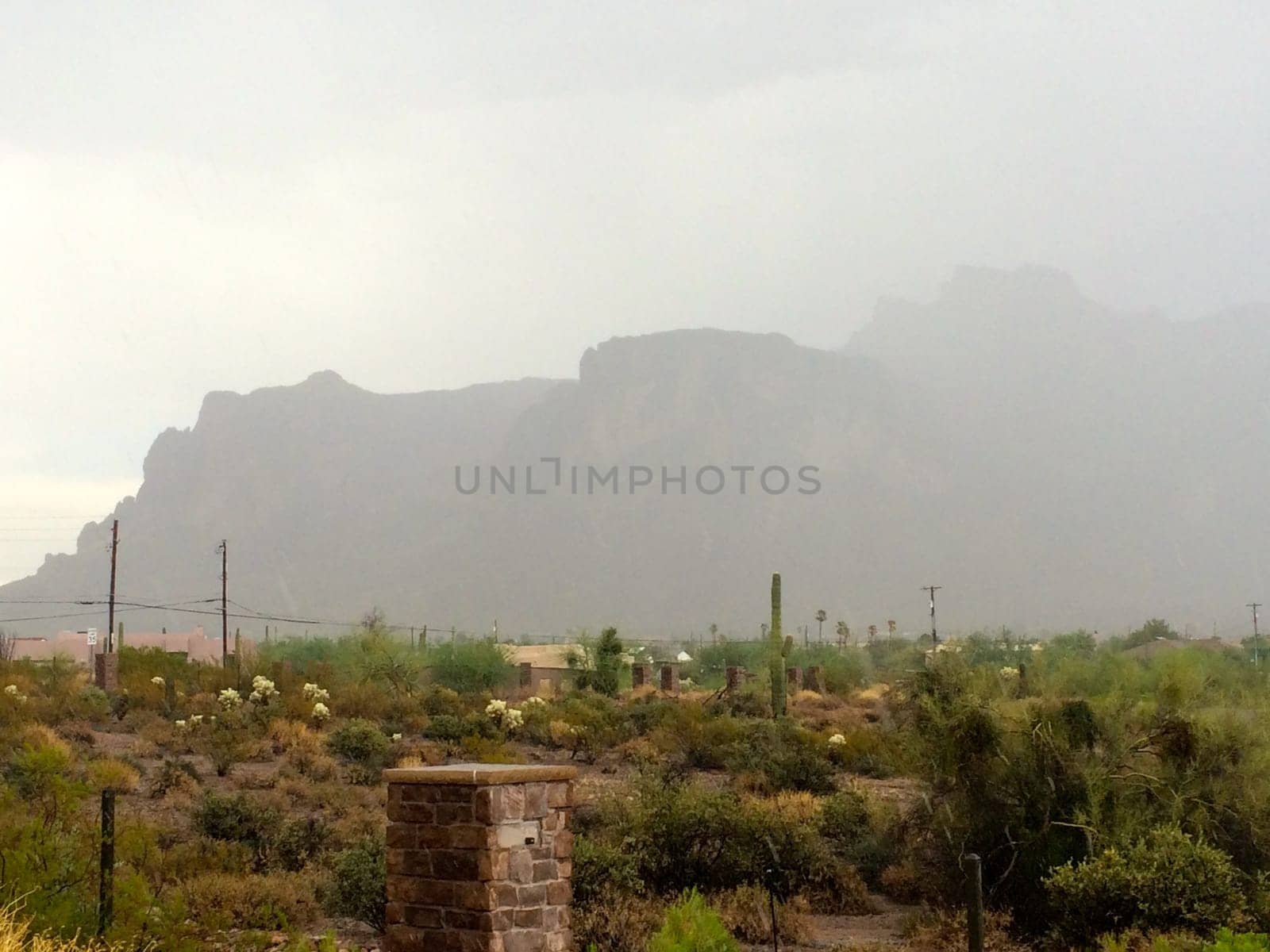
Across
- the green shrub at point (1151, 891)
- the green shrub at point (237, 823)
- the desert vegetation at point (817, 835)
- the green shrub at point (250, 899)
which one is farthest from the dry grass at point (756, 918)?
the green shrub at point (237, 823)

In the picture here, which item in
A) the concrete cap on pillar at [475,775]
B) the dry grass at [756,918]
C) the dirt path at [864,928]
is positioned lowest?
the dirt path at [864,928]

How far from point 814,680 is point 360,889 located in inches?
1580

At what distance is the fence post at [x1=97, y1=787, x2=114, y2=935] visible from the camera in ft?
32.2

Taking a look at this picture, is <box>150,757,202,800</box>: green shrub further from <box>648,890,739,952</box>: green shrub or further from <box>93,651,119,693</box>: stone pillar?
<box>93,651,119,693</box>: stone pillar

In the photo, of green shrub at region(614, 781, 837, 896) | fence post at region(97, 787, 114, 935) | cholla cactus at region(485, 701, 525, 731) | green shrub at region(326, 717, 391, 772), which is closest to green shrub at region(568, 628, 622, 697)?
cholla cactus at region(485, 701, 525, 731)

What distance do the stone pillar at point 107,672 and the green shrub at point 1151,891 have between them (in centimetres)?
3327

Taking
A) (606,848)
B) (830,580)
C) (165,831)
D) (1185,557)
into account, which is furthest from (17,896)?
(1185,557)

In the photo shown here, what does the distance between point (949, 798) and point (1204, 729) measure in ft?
9.63

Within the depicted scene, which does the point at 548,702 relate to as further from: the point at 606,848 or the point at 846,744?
the point at 606,848

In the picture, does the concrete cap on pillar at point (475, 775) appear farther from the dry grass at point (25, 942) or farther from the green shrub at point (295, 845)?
the green shrub at point (295, 845)

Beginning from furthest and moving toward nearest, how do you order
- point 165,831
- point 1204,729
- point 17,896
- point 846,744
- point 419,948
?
point 846,744 → point 165,831 → point 1204,729 → point 17,896 → point 419,948

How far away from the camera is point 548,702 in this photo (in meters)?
40.1

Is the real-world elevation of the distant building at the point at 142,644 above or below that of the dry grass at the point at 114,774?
below

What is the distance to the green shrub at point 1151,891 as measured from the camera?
41.4 feet
